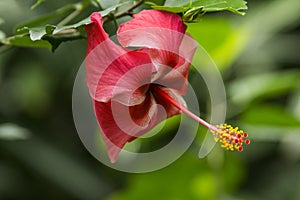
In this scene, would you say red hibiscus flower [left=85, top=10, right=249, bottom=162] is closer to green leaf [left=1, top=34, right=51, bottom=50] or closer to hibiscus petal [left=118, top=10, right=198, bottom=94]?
hibiscus petal [left=118, top=10, right=198, bottom=94]

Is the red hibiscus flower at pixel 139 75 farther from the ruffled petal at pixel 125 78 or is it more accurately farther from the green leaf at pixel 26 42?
the green leaf at pixel 26 42

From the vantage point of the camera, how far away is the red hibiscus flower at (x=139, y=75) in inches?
34.8

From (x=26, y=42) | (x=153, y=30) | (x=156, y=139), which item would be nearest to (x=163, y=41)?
(x=153, y=30)

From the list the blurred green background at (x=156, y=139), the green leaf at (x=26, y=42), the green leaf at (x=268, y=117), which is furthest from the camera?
the blurred green background at (x=156, y=139)

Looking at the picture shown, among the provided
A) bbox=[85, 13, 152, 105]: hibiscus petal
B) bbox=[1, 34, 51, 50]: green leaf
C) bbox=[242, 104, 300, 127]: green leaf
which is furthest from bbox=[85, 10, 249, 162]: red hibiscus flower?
bbox=[242, 104, 300, 127]: green leaf

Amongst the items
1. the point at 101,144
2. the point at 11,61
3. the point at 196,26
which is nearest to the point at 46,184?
the point at 11,61

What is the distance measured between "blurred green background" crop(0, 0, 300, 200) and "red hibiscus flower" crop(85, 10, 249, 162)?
0.68 metres

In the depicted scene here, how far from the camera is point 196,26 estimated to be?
1.55m

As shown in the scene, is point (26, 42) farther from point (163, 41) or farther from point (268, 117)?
point (268, 117)

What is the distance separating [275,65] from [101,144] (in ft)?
3.07

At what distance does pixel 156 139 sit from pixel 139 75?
976 mm

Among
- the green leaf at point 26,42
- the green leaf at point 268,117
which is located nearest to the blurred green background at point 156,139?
the green leaf at point 268,117

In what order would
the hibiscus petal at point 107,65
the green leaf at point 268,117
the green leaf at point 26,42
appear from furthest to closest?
the green leaf at point 268,117, the green leaf at point 26,42, the hibiscus petal at point 107,65

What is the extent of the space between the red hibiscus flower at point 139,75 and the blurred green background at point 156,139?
0.68 meters
